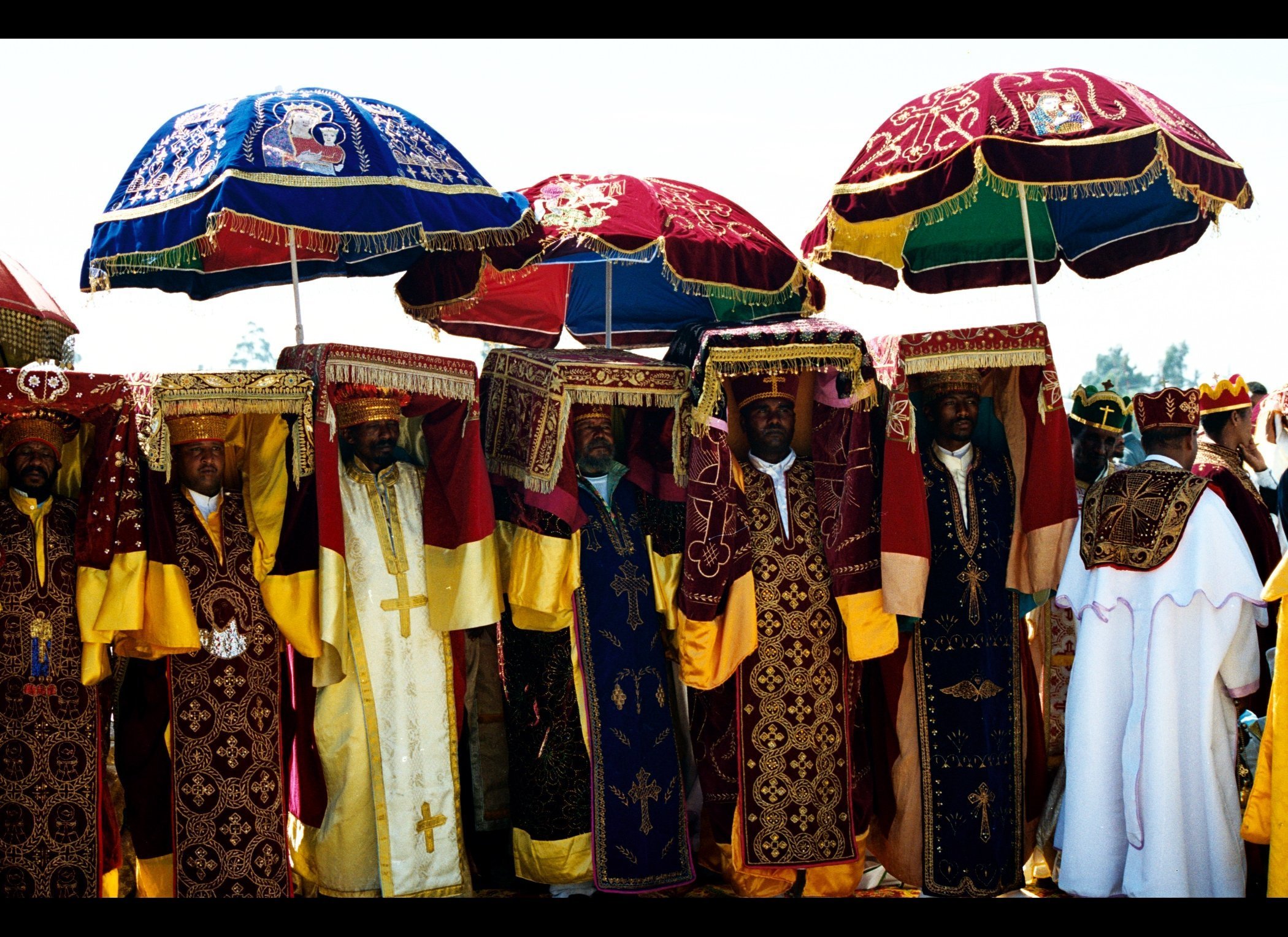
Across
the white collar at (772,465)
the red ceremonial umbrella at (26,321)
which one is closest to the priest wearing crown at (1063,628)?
the white collar at (772,465)

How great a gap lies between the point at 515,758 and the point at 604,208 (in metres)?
2.76

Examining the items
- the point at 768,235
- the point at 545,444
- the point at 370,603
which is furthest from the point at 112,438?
the point at 768,235

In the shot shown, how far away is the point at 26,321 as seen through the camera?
6.27 metres

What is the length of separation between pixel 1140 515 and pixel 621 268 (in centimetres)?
371

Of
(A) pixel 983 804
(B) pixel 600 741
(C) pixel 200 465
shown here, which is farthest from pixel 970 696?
(C) pixel 200 465

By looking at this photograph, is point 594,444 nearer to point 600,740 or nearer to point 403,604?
point 403,604

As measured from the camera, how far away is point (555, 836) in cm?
622

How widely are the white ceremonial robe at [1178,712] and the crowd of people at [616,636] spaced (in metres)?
0.02

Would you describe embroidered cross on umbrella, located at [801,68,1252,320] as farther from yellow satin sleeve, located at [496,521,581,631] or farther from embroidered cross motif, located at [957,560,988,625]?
yellow satin sleeve, located at [496,521,581,631]

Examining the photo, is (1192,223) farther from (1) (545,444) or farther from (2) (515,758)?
(2) (515,758)

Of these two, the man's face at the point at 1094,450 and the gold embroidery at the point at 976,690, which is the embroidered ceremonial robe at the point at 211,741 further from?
the man's face at the point at 1094,450

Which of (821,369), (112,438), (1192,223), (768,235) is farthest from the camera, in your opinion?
(768,235)

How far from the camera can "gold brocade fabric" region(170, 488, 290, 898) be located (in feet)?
19.0

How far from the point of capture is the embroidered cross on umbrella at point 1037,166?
228 inches
